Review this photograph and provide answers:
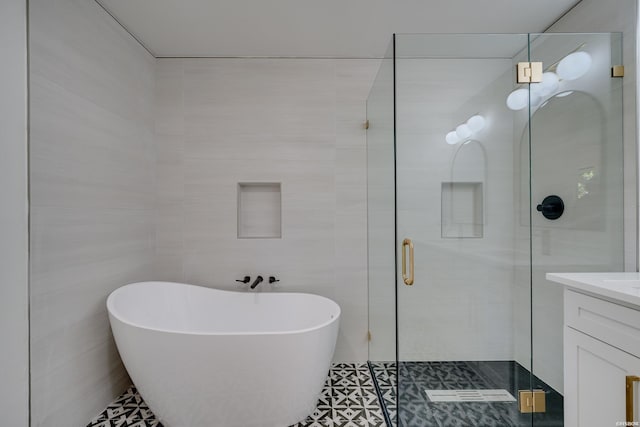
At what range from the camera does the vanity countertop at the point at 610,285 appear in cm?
99

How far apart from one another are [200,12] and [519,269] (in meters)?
2.34

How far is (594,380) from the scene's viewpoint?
1.12 m

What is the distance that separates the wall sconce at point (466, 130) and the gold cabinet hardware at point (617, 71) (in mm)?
719

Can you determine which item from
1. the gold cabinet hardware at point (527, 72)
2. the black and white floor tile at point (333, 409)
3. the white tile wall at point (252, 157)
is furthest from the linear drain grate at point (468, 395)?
the gold cabinet hardware at point (527, 72)

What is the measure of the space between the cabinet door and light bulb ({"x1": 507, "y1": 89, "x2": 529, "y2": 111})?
3.32 ft

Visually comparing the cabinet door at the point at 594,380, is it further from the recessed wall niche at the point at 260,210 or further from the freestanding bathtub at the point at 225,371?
the recessed wall niche at the point at 260,210

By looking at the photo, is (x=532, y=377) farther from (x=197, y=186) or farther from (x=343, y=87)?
(x=197, y=186)

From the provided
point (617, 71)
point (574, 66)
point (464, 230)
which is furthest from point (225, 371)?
point (617, 71)

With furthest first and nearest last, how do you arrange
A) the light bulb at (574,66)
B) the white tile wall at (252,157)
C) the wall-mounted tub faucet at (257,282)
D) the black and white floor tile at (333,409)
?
the white tile wall at (252,157) → the wall-mounted tub faucet at (257,282) → the black and white floor tile at (333,409) → the light bulb at (574,66)

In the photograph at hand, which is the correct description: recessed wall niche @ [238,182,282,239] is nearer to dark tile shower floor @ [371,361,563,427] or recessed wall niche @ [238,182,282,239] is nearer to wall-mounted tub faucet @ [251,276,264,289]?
wall-mounted tub faucet @ [251,276,264,289]

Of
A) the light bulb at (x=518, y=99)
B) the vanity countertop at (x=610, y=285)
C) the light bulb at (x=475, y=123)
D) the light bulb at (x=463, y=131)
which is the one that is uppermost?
the light bulb at (x=518, y=99)

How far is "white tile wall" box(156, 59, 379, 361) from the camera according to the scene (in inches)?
98.9
